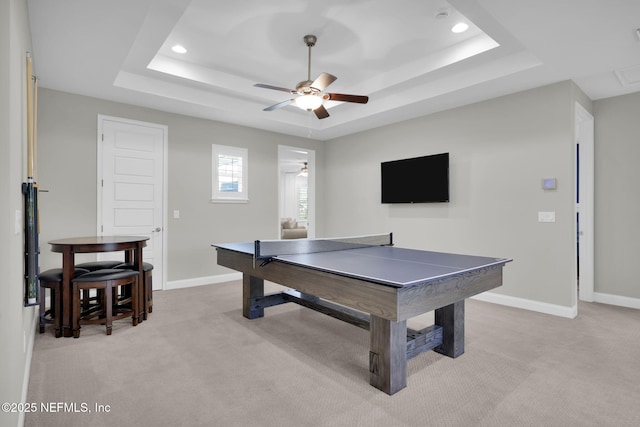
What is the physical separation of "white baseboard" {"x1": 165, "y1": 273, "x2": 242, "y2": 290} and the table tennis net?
9.18 feet

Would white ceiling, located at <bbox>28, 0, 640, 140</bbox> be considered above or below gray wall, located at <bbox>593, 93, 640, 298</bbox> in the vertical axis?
above

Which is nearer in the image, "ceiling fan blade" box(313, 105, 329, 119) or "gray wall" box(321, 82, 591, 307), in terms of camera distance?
"ceiling fan blade" box(313, 105, 329, 119)

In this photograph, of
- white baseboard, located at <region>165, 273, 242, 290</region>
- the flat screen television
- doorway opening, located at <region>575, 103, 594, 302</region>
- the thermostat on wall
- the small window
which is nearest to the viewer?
the thermostat on wall

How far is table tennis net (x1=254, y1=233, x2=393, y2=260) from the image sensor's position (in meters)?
2.81

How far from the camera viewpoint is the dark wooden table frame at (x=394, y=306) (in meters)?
1.90

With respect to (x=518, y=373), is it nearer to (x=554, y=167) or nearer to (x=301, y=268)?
(x=301, y=268)

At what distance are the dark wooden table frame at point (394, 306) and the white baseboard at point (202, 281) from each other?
8.44ft

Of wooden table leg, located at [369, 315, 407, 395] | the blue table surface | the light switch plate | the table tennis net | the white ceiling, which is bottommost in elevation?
wooden table leg, located at [369, 315, 407, 395]

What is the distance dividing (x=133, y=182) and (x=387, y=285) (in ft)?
13.7

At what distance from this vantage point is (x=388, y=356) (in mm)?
2164

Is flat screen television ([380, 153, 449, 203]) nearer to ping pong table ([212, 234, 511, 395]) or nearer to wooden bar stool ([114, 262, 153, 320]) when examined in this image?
ping pong table ([212, 234, 511, 395])

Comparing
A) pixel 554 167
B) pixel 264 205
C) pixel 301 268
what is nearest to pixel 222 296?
pixel 264 205

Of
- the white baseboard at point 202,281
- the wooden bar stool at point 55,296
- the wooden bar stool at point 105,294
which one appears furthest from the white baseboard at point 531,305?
the wooden bar stool at point 55,296

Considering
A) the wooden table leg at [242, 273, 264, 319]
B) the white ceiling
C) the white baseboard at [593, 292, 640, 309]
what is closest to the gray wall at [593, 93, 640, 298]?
the white baseboard at [593, 292, 640, 309]
